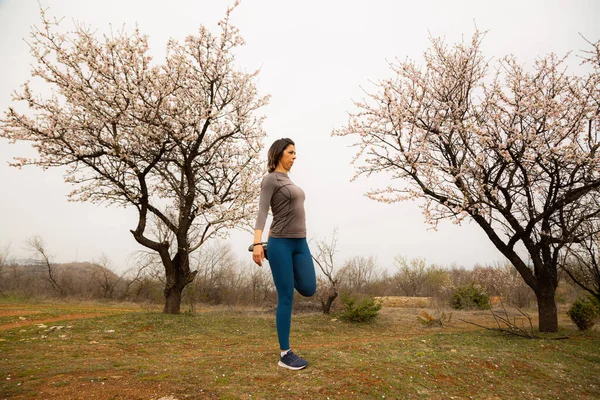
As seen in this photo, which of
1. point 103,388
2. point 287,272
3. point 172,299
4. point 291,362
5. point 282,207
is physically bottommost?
point 172,299

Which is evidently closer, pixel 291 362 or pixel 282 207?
pixel 282 207

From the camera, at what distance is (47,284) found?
30828 mm

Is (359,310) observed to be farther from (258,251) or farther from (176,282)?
(258,251)

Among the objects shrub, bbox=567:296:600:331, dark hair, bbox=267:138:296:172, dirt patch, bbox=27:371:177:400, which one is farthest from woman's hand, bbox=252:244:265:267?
shrub, bbox=567:296:600:331

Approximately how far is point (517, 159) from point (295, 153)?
6675 millimetres

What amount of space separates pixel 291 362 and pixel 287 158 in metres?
2.29

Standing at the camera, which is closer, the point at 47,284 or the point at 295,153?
the point at 295,153

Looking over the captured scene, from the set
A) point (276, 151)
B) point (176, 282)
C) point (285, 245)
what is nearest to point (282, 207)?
point (285, 245)

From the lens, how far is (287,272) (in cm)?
355

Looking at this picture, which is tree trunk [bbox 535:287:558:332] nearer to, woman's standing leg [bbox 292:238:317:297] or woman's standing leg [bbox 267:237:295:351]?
woman's standing leg [bbox 292:238:317:297]

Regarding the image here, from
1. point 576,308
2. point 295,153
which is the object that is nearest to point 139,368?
point 295,153

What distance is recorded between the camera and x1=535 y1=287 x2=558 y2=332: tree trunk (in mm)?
8500

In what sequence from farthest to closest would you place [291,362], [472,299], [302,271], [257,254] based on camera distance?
[472,299] < [291,362] < [302,271] < [257,254]

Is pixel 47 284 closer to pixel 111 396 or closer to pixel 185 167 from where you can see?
pixel 185 167
